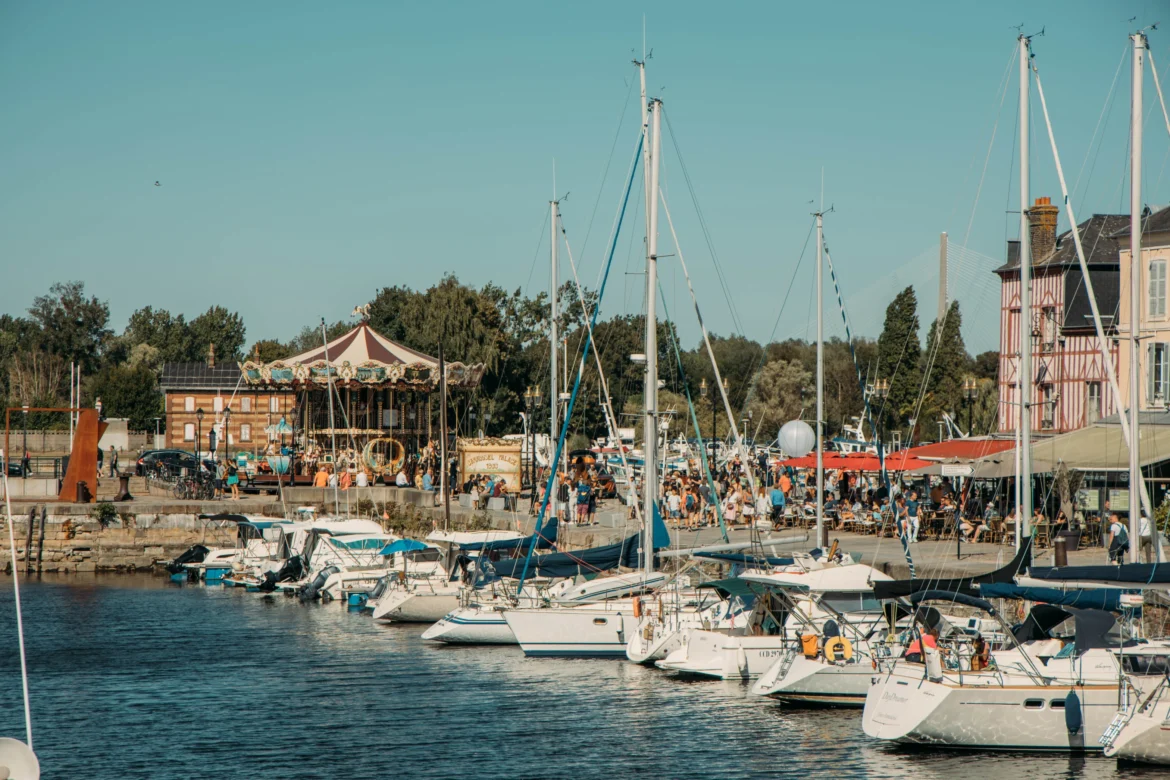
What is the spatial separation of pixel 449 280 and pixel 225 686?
65.8 m

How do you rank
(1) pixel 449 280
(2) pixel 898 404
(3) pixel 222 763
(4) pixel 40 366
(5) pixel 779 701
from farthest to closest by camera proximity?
(4) pixel 40 366, (1) pixel 449 280, (2) pixel 898 404, (5) pixel 779 701, (3) pixel 222 763

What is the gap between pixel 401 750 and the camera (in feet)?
66.2

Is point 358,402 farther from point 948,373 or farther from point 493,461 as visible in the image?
point 948,373

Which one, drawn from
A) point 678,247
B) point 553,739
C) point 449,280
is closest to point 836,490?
point 678,247

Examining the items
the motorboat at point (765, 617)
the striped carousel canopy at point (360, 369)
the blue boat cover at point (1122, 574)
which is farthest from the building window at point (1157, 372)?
the striped carousel canopy at point (360, 369)

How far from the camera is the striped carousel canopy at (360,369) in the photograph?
54500 mm

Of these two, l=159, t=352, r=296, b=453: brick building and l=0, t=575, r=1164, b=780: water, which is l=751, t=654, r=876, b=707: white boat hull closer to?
l=0, t=575, r=1164, b=780: water

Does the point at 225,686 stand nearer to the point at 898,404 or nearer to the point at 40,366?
the point at 898,404

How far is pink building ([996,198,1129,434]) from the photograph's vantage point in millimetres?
50719

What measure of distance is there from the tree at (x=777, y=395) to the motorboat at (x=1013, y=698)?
72122mm

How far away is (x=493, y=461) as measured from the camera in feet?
162

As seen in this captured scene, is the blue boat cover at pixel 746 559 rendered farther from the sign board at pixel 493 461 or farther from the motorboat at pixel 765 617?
the sign board at pixel 493 461

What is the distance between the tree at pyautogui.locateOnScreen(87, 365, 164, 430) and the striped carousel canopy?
154 feet

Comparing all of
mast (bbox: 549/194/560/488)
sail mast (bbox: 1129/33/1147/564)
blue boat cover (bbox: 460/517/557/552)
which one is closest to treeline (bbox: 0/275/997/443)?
mast (bbox: 549/194/560/488)
